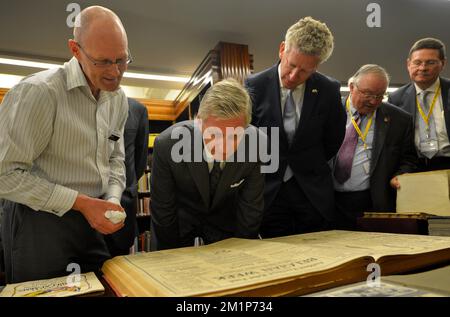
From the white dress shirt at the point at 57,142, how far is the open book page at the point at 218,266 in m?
0.30

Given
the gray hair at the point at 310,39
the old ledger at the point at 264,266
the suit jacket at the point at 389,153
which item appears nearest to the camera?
the old ledger at the point at 264,266

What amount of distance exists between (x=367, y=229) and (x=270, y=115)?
2.10ft

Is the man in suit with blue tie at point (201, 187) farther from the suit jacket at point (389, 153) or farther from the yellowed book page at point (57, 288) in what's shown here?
the suit jacket at point (389, 153)

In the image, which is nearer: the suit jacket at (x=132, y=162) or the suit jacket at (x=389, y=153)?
the suit jacket at (x=389, y=153)

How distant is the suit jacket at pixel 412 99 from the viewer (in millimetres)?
1975

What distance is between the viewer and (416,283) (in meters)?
0.60

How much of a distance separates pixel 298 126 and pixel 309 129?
0.18 ft

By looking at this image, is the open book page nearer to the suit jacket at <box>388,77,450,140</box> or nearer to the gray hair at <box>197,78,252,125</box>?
the gray hair at <box>197,78,252,125</box>

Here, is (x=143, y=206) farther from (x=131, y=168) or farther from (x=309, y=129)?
Answer: (x=309, y=129)

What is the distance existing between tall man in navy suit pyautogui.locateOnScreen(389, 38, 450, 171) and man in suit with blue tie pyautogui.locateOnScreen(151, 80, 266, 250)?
1.10 meters

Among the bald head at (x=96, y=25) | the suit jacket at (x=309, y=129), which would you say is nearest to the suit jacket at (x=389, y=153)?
the suit jacket at (x=309, y=129)

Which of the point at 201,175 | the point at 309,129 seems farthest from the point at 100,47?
the point at 309,129

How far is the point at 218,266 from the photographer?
722 mm
